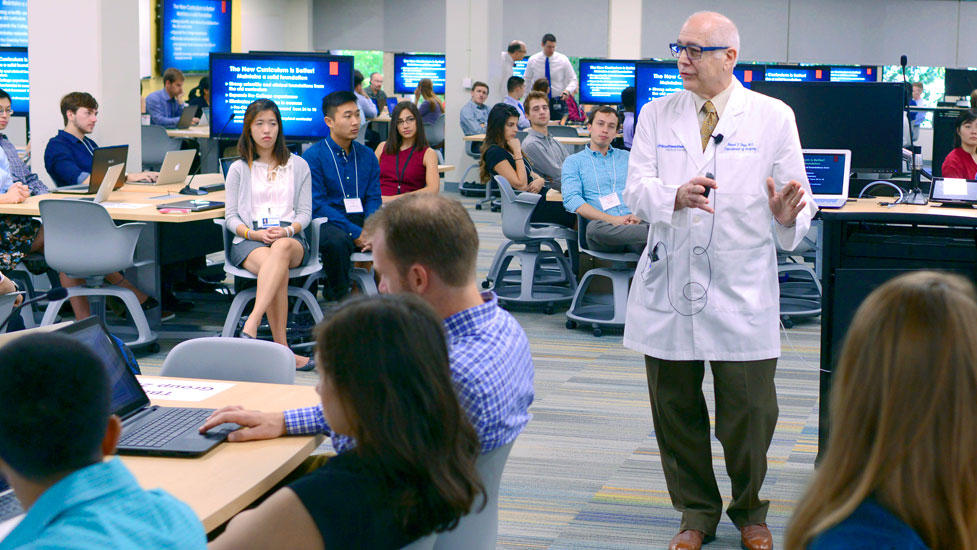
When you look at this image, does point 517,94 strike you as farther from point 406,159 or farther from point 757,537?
point 757,537

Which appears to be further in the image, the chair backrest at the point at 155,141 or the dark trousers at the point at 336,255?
the chair backrest at the point at 155,141

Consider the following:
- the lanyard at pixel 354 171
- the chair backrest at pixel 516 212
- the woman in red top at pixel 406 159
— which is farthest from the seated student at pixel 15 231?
the chair backrest at pixel 516 212

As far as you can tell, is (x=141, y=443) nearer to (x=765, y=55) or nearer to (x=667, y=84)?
(x=667, y=84)

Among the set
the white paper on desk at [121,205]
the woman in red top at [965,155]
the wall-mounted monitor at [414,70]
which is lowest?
the white paper on desk at [121,205]

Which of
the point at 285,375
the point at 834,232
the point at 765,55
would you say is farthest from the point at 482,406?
the point at 765,55

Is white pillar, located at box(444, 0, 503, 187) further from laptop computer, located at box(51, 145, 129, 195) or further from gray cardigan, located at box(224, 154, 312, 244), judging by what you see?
gray cardigan, located at box(224, 154, 312, 244)

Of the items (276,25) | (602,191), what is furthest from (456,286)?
(276,25)

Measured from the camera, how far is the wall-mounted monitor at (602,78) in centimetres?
1275

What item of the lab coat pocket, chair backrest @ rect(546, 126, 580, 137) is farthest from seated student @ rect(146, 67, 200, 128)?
the lab coat pocket

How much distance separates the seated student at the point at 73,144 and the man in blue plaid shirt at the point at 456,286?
503 cm

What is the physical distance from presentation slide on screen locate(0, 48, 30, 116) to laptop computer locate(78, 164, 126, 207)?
4050mm

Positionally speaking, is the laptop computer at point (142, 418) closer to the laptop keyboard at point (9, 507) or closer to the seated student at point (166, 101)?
the laptop keyboard at point (9, 507)

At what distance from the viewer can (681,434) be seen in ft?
10.9

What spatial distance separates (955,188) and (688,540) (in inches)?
111
